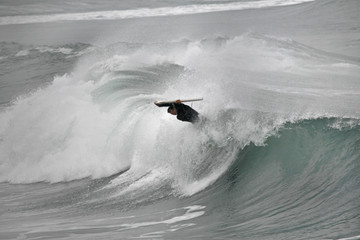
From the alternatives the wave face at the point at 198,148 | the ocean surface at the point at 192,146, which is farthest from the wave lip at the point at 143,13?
the wave face at the point at 198,148

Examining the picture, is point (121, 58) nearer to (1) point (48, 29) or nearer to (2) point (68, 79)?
(2) point (68, 79)

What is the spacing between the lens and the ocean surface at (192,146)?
1130 cm

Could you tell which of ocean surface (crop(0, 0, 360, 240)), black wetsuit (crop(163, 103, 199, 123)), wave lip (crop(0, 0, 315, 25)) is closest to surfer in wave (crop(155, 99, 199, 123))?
black wetsuit (crop(163, 103, 199, 123))

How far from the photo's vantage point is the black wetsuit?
43.4 feet

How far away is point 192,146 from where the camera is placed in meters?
14.6

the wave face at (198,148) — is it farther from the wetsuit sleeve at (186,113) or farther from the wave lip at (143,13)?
the wave lip at (143,13)

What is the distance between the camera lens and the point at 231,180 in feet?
43.0

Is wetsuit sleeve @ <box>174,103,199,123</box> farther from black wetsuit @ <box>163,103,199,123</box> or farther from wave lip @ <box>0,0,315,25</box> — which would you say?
wave lip @ <box>0,0,315,25</box>

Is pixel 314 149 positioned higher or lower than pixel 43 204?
higher

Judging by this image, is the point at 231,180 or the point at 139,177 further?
the point at 139,177

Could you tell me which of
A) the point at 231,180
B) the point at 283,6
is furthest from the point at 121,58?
the point at 283,6

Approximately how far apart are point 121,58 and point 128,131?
7.89 meters

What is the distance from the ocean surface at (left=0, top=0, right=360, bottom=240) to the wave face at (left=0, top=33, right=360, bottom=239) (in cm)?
4

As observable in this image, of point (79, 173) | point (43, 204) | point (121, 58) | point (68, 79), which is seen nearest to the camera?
point (43, 204)
